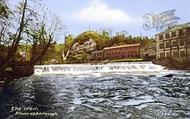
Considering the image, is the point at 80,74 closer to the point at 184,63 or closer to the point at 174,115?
the point at 184,63

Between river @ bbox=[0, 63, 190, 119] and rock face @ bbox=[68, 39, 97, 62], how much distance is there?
4.8 inches

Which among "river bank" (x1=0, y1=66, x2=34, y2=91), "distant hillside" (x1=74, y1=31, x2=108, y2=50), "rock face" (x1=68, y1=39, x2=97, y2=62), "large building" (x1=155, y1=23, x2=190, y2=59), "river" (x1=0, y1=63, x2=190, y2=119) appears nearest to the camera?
"river" (x1=0, y1=63, x2=190, y2=119)

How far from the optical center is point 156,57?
2559 millimetres

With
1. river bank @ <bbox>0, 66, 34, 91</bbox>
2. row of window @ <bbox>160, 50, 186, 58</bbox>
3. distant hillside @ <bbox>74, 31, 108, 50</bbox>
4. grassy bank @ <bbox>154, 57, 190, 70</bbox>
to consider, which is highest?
distant hillside @ <bbox>74, 31, 108, 50</bbox>

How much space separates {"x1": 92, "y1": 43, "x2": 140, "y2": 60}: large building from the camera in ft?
8.14

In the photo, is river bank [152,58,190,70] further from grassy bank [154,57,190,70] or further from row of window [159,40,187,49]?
row of window [159,40,187,49]

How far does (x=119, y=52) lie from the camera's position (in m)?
2.52

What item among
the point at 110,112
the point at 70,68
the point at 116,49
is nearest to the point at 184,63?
the point at 116,49

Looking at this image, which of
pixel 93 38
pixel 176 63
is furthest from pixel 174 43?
pixel 93 38

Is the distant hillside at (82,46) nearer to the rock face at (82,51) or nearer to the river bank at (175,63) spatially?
the rock face at (82,51)

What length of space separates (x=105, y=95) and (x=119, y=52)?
39cm

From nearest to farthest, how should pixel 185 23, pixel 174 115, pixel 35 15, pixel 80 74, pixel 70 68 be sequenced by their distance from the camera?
pixel 174 115 < pixel 185 23 < pixel 35 15 < pixel 70 68 < pixel 80 74

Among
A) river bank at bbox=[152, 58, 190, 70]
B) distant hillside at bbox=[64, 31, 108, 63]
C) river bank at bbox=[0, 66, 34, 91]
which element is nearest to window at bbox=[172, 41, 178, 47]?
river bank at bbox=[152, 58, 190, 70]

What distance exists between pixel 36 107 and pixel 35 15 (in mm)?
909
